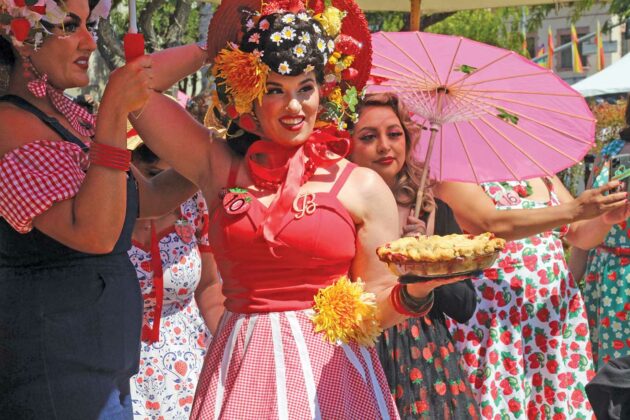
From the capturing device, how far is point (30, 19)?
2.89m

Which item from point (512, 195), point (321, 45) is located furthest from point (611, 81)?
point (321, 45)

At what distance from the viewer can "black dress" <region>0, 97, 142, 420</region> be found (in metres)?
2.88

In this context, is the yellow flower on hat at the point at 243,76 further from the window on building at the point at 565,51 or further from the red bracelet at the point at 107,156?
the window on building at the point at 565,51

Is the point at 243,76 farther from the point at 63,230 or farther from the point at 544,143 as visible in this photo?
the point at 544,143

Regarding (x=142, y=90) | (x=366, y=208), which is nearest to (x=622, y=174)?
(x=366, y=208)

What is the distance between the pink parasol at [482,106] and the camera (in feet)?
14.1

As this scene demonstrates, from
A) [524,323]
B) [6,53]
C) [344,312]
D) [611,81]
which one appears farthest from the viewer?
[611,81]

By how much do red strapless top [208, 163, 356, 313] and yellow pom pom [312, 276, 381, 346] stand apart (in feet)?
0.17

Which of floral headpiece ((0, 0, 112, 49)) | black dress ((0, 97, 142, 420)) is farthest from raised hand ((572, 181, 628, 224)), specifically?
floral headpiece ((0, 0, 112, 49))

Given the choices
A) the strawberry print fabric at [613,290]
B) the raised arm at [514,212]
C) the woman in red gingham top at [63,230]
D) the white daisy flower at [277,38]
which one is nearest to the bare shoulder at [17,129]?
the woman in red gingham top at [63,230]

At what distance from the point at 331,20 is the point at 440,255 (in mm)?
1021

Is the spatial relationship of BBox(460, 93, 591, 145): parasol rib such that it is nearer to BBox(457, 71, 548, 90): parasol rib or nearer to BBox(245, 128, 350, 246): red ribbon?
BBox(457, 71, 548, 90): parasol rib

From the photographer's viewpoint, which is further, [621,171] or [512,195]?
[512,195]

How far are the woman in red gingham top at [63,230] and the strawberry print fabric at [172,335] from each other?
163cm
